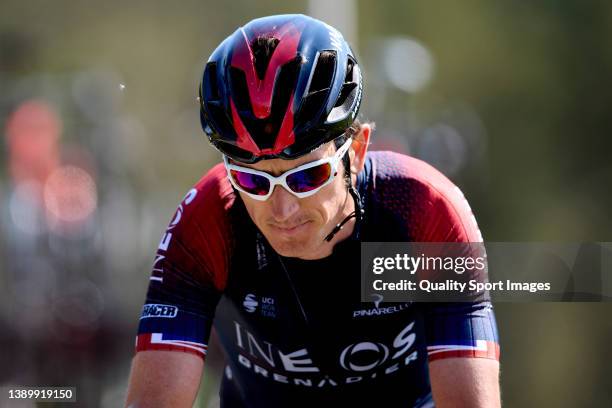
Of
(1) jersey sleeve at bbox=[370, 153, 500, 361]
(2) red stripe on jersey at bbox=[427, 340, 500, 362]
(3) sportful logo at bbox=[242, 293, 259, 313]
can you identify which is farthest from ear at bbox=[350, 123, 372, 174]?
(2) red stripe on jersey at bbox=[427, 340, 500, 362]

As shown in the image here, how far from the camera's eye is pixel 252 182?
11.0 feet

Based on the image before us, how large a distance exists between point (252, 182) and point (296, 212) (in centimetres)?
20

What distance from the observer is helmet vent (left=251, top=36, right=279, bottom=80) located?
3.34 meters

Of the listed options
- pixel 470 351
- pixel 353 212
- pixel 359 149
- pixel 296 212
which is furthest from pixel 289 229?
pixel 470 351

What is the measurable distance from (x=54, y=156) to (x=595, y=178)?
620 centimetres

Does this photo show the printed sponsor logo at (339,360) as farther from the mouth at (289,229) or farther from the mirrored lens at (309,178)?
the mirrored lens at (309,178)

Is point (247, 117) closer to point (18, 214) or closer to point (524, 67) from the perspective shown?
point (18, 214)

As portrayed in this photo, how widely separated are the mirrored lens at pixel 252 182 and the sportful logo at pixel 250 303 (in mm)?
573

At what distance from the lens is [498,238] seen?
12.1m

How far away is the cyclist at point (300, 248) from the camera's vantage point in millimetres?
3334

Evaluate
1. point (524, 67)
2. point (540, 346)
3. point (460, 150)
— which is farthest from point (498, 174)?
point (540, 346)

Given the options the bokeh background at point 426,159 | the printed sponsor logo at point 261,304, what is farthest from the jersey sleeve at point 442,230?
the bokeh background at point 426,159

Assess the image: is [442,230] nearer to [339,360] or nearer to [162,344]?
[339,360]

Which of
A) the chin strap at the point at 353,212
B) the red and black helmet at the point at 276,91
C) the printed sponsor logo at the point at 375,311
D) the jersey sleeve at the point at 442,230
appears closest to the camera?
the red and black helmet at the point at 276,91
